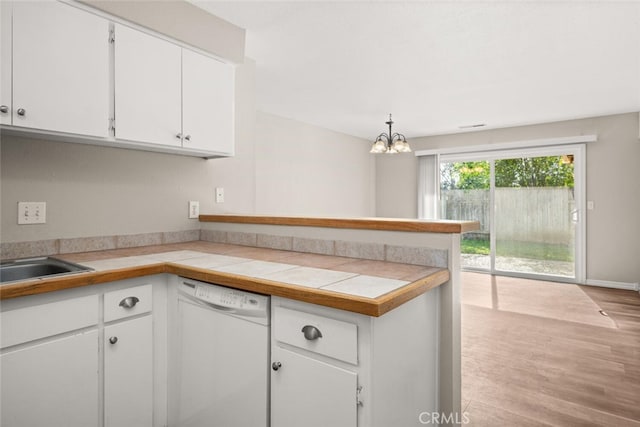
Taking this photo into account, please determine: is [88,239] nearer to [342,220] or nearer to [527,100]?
[342,220]

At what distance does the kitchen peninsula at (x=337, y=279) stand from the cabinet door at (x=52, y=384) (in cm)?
9

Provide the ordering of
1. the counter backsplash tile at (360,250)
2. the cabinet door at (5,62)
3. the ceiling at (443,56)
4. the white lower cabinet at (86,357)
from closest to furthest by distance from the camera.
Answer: the white lower cabinet at (86,357) → the cabinet door at (5,62) → the counter backsplash tile at (360,250) → the ceiling at (443,56)

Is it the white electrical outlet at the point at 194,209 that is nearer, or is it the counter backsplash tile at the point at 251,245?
the counter backsplash tile at the point at 251,245

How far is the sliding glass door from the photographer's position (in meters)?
5.14

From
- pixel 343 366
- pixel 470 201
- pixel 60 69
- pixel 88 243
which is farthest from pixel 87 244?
pixel 470 201

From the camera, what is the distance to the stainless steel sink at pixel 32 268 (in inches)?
63.4

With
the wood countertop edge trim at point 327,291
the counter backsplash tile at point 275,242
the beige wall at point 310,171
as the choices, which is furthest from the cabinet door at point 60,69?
the beige wall at point 310,171

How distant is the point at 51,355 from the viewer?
1294 mm

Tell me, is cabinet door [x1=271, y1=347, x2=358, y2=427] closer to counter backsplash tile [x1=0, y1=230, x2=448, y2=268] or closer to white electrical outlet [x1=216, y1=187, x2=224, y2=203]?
counter backsplash tile [x1=0, y1=230, x2=448, y2=268]

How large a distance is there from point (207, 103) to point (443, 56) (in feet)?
6.51

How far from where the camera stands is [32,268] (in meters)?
1.71

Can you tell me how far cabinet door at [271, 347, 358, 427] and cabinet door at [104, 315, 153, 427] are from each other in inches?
27.1

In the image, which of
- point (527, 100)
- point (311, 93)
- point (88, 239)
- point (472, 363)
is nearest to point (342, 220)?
A: point (88, 239)

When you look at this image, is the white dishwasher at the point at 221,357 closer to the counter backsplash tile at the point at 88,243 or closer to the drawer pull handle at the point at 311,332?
the drawer pull handle at the point at 311,332
